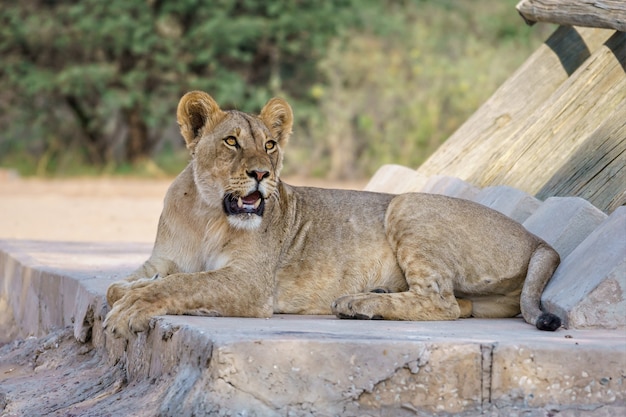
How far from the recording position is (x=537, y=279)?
460 centimetres

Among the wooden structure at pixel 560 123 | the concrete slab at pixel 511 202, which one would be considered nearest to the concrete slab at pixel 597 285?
the wooden structure at pixel 560 123

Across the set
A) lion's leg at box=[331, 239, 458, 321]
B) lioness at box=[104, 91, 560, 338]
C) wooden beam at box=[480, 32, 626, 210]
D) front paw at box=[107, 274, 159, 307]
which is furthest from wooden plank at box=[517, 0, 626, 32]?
front paw at box=[107, 274, 159, 307]

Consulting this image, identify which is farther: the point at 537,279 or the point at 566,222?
the point at 566,222

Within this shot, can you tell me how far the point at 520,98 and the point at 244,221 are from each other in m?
3.30

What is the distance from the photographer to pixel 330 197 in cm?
537

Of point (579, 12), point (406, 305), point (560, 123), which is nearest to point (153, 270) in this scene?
point (406, 305)

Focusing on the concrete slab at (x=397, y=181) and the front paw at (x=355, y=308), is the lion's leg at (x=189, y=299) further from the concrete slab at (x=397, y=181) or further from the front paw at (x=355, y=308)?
the concrete slab at (x=397, y=181)

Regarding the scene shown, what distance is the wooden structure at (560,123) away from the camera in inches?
218

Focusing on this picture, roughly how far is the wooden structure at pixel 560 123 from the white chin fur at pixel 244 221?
5.80 feet

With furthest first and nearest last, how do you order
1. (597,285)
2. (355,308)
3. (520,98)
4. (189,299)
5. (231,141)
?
(520,98) → (231,141) → (355,308) → (189,299) → (597,285)

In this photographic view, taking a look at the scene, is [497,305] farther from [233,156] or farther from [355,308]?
[233,156]

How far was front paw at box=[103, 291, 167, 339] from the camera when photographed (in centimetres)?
426

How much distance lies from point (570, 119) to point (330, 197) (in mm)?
1807

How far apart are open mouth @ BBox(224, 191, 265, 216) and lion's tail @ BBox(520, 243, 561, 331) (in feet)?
4.05
